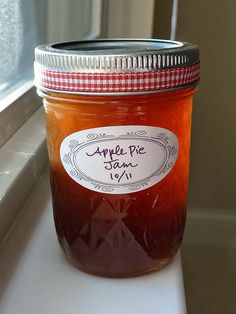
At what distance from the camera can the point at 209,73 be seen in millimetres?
1295

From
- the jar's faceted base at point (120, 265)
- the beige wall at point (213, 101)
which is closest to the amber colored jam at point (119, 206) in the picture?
the jar's faceted base at point (120, 265)

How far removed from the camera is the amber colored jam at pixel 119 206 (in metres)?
0.39

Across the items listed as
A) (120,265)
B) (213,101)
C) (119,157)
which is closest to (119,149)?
(119,157)

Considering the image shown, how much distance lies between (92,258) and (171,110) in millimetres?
142

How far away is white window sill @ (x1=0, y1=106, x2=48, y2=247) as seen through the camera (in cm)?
48

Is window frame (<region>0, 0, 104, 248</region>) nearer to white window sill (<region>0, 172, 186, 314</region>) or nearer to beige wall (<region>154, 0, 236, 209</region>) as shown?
white window sill (<region>0, 172, 186, 314</region>)

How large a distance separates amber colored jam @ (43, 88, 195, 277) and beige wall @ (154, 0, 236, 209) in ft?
2.86

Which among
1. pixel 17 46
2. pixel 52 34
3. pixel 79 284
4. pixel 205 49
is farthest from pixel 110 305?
pixel 205 49

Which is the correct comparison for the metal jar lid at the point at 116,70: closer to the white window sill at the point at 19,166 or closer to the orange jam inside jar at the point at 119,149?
the orange jam inside jar at the point at 119,149

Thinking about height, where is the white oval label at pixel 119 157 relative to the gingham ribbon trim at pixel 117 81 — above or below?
below

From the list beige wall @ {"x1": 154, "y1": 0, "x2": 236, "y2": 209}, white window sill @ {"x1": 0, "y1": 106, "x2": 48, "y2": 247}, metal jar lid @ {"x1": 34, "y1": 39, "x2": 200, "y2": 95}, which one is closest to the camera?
metal jar lid @ {"x1": 34, "y1": 39, "x2": 200, "y2": 95}

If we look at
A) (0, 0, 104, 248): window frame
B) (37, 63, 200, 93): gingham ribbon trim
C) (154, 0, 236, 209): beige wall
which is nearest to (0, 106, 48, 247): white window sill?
(0, 0, 104, 248): window frame

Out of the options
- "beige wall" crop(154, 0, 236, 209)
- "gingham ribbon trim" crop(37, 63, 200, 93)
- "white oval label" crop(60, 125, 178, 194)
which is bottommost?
"beige wall" crop(154, 0, 236, 209)

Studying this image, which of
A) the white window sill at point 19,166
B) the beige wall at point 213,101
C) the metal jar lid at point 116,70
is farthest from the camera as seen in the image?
the beige wall at point 213,101
